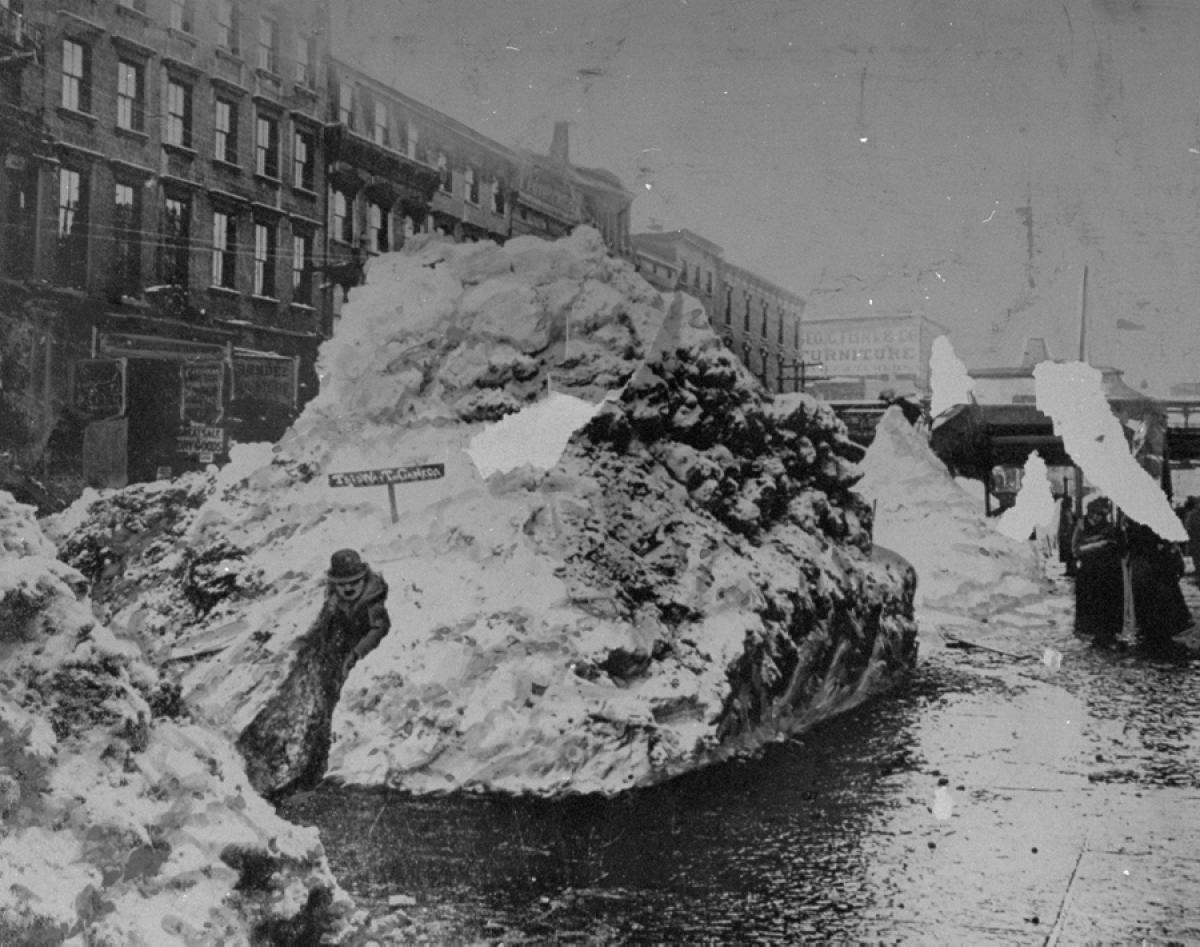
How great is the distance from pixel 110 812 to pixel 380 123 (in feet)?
8.44

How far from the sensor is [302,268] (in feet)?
11.9

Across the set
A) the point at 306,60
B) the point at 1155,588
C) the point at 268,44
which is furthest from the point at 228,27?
the point at 1155,588

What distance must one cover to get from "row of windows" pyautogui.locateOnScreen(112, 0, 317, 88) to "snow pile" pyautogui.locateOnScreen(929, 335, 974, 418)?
2.85 metres

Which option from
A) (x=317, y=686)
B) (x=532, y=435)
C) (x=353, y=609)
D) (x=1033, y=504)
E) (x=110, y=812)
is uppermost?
(x=532, y=435)

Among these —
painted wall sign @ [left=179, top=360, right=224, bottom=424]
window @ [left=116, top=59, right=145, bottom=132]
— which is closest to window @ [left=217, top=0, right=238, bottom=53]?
window @ [left=116, top=59, right=145, bottom=132]

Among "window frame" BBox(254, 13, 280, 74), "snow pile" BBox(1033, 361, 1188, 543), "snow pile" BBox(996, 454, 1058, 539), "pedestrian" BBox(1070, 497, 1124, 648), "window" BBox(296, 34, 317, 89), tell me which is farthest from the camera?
"pedestrian" BBox(1070, 497, 1124, 648)

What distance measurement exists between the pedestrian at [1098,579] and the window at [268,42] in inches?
157

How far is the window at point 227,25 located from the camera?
347cm

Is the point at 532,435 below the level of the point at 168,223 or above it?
below

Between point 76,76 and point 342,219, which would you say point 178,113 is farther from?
point 342,219

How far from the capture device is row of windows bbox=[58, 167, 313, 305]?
3.27m

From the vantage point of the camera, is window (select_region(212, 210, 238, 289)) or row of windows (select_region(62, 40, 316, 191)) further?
window (select_region(212, 210, 238, 289))

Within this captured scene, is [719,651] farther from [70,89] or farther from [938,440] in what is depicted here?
[70,89]

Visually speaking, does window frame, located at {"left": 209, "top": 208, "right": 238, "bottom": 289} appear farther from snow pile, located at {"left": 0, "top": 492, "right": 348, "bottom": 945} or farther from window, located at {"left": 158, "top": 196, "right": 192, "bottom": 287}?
snow pile, located at {"left": 0, "top": 492, "right": 348, "bottom": 945}
